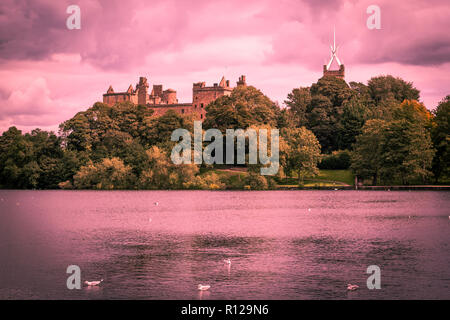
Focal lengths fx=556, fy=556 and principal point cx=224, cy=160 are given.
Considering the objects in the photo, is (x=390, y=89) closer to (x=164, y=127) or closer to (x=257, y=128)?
(x=257, y=128)

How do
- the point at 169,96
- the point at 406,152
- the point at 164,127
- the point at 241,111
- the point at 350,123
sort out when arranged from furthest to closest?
the point at 169,96
the point at 350,123
the point at 241,111
the point at 164,127
the point at 406,152

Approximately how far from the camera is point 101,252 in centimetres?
2784

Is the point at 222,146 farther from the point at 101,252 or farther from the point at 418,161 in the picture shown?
the point at 101,252

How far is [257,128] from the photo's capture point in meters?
100

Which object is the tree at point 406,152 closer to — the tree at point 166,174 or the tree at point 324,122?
the tree at point 166,174

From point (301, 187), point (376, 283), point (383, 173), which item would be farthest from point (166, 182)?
point (376, 283)

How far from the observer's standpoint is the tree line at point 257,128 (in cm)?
9131

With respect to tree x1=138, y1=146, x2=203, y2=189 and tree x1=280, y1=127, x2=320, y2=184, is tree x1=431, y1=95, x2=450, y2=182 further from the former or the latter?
tree x1=138, y1=146, x2=203, y2=189

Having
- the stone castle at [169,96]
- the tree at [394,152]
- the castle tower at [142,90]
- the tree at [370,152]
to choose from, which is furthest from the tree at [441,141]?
the castle tower at [142,90]

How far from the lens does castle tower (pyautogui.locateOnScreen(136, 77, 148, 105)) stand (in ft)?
610

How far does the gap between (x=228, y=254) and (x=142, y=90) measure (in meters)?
165

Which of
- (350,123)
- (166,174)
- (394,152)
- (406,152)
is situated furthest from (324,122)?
(166,174)
